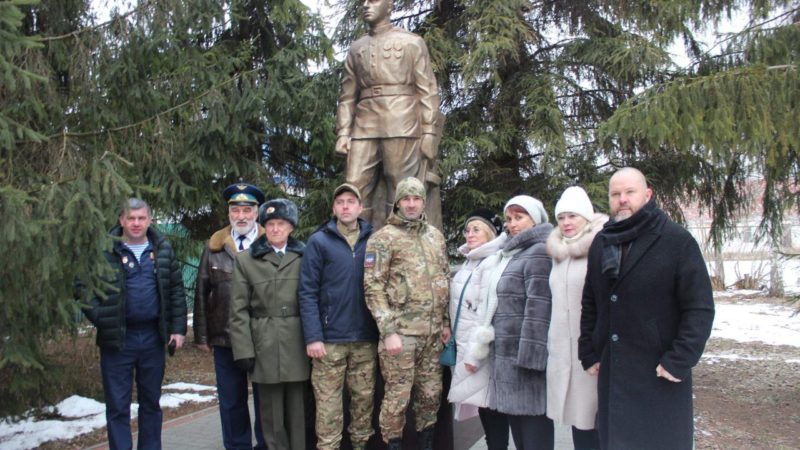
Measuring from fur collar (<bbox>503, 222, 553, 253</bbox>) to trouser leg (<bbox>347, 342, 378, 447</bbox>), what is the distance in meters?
0.98

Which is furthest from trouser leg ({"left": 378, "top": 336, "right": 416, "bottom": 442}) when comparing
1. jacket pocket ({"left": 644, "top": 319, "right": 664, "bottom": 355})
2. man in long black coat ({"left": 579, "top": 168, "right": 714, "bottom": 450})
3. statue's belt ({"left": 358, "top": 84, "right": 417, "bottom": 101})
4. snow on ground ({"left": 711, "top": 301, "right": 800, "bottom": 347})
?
snow on ground ({"left": 711, "top": 301, "right": 800, "bottom": 347})

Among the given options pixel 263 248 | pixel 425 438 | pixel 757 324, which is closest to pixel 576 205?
pixel 425 438

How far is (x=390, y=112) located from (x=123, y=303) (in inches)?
97.1

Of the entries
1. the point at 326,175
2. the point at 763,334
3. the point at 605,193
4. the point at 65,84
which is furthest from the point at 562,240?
the point at 763,334

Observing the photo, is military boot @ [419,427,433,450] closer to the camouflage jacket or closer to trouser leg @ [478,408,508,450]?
trouser leg @ [478,408,508,450]

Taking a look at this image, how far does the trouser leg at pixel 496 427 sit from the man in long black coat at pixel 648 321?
3.40 feet

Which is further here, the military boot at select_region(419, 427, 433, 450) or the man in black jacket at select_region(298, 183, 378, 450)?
the military boot at select_region(419, 427, 433, 450)

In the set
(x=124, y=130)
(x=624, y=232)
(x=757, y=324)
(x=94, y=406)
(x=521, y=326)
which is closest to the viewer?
(x=624, y=232)

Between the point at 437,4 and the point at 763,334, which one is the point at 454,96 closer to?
the point at 437,4

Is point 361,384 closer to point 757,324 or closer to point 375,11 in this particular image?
point 375,11

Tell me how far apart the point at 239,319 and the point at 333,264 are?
25.1 inches

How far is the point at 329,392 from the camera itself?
4.01m

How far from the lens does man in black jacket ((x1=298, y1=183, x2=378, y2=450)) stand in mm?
3990

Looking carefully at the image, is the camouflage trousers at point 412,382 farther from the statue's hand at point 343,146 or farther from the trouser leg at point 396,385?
the statue's hand at point 343,146
